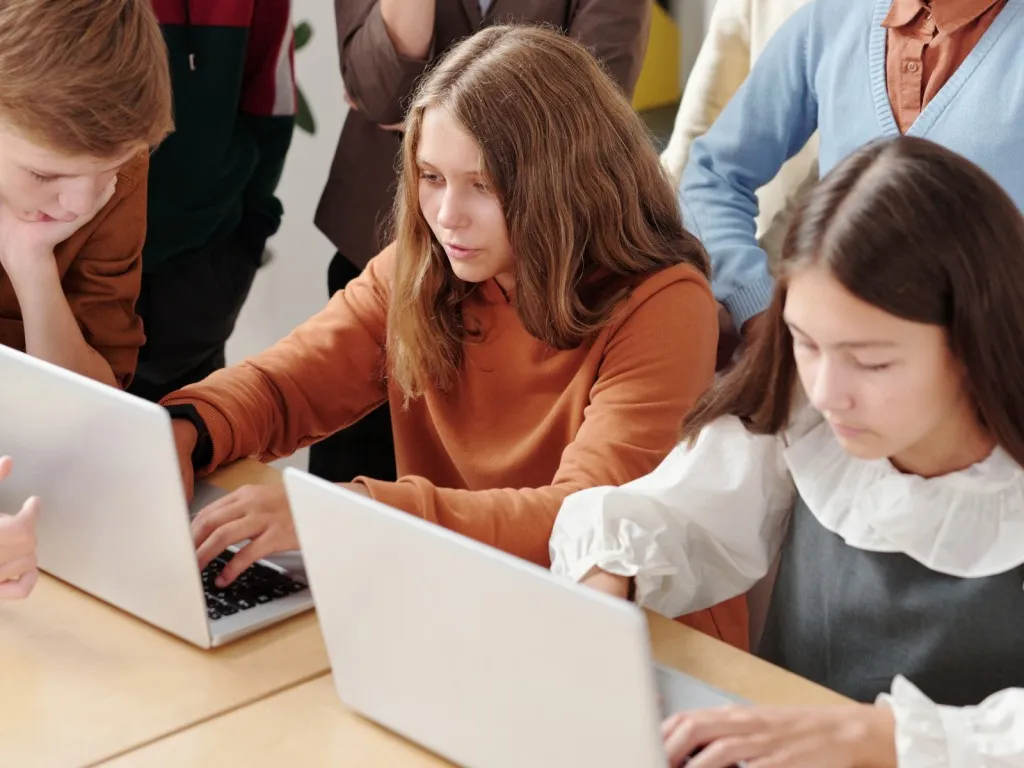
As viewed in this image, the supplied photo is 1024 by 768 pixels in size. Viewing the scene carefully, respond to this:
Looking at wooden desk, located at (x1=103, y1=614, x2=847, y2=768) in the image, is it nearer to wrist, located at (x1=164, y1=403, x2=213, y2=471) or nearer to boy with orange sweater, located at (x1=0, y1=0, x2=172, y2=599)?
boy with orange sweater, located at (x1=0, y1=0, x2=172, y2=599)

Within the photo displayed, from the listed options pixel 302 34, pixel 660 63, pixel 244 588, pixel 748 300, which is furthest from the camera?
pixel 660 63

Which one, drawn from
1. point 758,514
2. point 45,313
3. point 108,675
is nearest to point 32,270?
point 45,313

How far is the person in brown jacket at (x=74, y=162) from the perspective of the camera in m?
1.46

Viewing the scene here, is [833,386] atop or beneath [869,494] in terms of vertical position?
atop

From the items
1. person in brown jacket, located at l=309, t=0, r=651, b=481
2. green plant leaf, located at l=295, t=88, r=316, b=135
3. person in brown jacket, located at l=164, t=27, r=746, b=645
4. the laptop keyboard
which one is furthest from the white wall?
the laptop keyboard

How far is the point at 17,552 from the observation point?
129 cm

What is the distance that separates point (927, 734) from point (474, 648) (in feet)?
1.08

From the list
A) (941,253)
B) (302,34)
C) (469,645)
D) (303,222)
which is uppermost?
(941,253)

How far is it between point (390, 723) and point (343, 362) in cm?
70

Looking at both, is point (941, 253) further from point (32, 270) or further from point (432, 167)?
point (32, 270)

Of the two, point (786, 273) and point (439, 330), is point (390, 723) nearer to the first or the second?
point (786, 273)

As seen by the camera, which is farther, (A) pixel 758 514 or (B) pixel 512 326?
(B) pixel 512 326

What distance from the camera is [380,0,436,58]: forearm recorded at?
80.3 inches

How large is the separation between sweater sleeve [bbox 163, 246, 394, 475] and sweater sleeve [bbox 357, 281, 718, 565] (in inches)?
11.3
